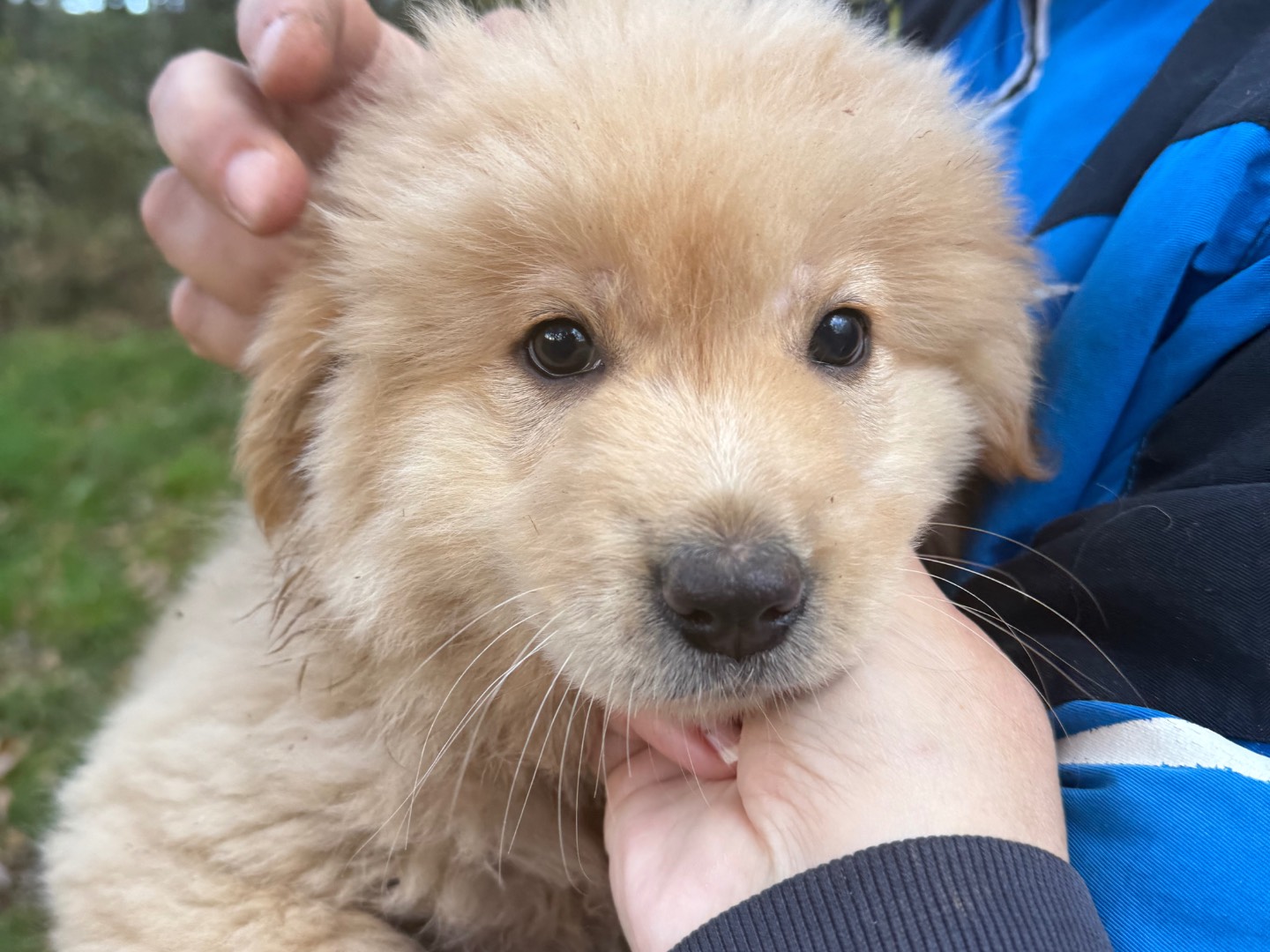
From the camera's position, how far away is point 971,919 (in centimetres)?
134

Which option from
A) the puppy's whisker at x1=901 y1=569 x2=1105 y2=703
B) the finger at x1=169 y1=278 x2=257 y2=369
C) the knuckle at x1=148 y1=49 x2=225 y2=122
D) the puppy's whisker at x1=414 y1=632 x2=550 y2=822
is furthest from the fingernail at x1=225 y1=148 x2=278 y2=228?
the puppy's whisker at x1=901 y1=569 x2=1105 y2=703

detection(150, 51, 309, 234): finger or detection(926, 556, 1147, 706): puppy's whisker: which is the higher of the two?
detection(150, 51, 309, 234): finger

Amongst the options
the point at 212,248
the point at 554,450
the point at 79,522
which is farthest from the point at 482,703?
the point at 79,522

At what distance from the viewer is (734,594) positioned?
60.8 inches

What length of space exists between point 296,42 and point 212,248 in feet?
2.33

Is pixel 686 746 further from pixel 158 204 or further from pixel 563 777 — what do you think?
pixel 158 204

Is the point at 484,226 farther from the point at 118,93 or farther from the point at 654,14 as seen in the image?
the point at 118,93

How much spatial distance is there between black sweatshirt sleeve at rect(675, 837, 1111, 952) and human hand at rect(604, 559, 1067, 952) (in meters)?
0.06

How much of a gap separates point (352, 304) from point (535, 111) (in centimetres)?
54

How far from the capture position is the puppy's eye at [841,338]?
78.7 inches

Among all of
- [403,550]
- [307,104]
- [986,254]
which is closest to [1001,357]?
[986,254]

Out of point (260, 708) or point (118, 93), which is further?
point (118, 93)

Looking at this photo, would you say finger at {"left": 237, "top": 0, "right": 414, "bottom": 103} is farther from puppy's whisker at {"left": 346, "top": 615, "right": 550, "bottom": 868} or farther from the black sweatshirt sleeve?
the black sweatshirt sleeve

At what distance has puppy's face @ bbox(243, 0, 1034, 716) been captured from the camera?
65.2 inches
